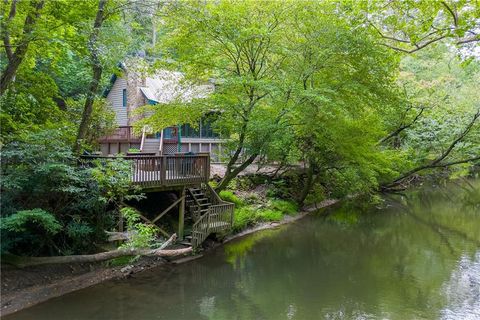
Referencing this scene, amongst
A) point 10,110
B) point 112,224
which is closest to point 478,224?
point 112,224

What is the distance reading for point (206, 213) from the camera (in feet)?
40.5

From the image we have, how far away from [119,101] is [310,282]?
1791 centimetres

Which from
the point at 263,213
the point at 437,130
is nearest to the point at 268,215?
the point at 263,213

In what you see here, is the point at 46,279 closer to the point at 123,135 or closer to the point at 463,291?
the point at 463,291

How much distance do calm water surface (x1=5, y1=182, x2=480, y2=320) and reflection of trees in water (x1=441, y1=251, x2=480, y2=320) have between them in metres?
0.02

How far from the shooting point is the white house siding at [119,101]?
23578 mm

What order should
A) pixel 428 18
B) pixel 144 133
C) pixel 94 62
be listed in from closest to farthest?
pixel 428 18, pixel 94 62, pixel 144 133

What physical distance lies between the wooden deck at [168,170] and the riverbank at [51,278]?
2.41 m

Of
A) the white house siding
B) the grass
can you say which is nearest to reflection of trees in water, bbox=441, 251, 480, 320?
the grass

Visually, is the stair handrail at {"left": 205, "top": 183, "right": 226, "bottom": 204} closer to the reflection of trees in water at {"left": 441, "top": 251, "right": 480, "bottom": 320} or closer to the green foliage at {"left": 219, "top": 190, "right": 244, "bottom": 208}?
the green foliage at {"left": 219, "top": 190, "right": 244, "bottom": 208}

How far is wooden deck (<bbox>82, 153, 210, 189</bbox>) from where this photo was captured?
36.8ft

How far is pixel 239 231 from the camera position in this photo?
1546 centimetres

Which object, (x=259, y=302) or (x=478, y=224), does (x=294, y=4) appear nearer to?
(x=259, y=302)

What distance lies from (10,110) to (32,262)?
452 centimetres
